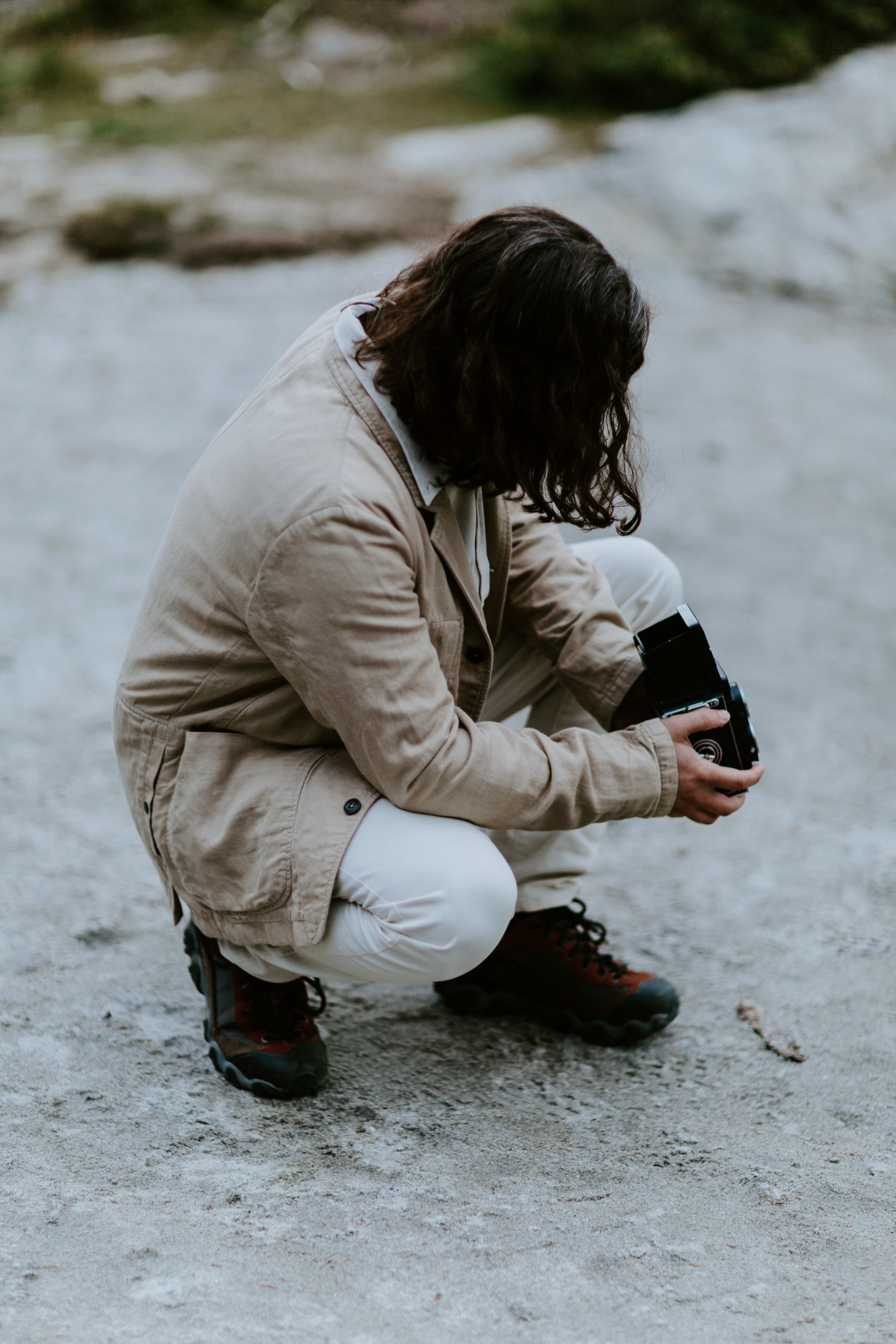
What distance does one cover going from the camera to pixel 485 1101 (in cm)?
201

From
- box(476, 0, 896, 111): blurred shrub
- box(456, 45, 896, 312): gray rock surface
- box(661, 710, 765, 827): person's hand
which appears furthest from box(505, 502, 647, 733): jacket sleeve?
box(476, 0, 896, 111): blurred shrub

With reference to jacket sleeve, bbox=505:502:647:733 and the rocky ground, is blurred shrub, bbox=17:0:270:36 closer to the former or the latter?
the rocky ground

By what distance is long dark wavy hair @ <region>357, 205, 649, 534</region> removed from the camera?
161cm

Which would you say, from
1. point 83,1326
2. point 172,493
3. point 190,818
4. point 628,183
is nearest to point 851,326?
point 628,183

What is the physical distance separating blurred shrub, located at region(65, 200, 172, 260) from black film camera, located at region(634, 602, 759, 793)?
504 cm

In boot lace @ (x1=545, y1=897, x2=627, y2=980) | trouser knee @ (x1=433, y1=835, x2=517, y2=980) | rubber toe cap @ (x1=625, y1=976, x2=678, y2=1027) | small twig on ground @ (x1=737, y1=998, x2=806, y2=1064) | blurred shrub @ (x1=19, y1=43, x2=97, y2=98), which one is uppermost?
blurred shrub @ (x1=19, y1=43, x2=97, y2=98)

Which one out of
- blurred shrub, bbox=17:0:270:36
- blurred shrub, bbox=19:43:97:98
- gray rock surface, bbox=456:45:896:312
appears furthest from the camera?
blurred shrub, bbox=17:0:270:36

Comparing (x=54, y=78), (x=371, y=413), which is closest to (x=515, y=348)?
(x=371, y=413)

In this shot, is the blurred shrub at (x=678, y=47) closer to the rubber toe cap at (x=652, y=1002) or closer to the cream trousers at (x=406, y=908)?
the rubber toe cap at (x=652, y=1002)

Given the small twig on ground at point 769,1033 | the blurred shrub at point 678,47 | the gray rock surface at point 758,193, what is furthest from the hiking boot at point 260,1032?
the blurred shrub at point 678,47

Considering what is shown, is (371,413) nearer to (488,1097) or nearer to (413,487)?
(413,487)

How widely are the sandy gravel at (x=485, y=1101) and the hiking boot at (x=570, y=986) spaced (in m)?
0.04

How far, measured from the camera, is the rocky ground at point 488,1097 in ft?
5.16

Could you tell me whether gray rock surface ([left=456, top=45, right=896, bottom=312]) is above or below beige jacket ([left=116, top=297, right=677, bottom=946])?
below
